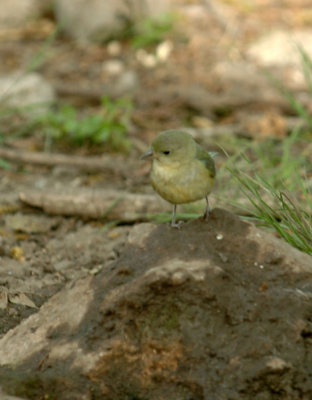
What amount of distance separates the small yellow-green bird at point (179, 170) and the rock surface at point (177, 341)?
41 centimetres

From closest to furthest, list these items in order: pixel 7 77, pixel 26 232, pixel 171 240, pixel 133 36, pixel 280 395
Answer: pixel 280 395, pixel 171 240, pixel 26 232, pixel 7 77, pixel 133 36

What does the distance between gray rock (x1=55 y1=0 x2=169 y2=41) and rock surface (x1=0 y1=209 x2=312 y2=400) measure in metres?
7.03

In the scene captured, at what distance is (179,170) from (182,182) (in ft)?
0.21

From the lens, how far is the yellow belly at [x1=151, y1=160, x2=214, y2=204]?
3.35 metres

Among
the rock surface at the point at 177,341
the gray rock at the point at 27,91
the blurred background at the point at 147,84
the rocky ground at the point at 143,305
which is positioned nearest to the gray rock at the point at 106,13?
the blurred background at the point at 147,84

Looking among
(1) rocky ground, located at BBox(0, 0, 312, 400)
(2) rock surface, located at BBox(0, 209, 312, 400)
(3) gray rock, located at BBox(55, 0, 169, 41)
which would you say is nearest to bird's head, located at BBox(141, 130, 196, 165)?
(1) rocky ground, located at BBox(0, 0, 312, 400)

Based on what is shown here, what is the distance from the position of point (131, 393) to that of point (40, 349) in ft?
1.51

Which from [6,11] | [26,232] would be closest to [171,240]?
[26,232]

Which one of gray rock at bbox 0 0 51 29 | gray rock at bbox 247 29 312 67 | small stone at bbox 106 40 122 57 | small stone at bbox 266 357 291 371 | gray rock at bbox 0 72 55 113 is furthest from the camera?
gray rock at bbox 0 0 51 29

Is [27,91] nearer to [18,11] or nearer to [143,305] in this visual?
[18,11]

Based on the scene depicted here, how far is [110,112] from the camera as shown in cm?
650

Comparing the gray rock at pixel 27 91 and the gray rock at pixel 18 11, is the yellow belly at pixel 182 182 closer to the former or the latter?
the gray rock at pixel 27 91

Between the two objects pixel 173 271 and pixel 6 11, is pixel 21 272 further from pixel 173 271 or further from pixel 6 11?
pixel 6 11

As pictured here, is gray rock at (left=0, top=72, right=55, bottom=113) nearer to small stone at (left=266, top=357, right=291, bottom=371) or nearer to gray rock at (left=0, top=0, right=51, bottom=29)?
gray rock at (left=0, top=0, right=51, bottom=29)
